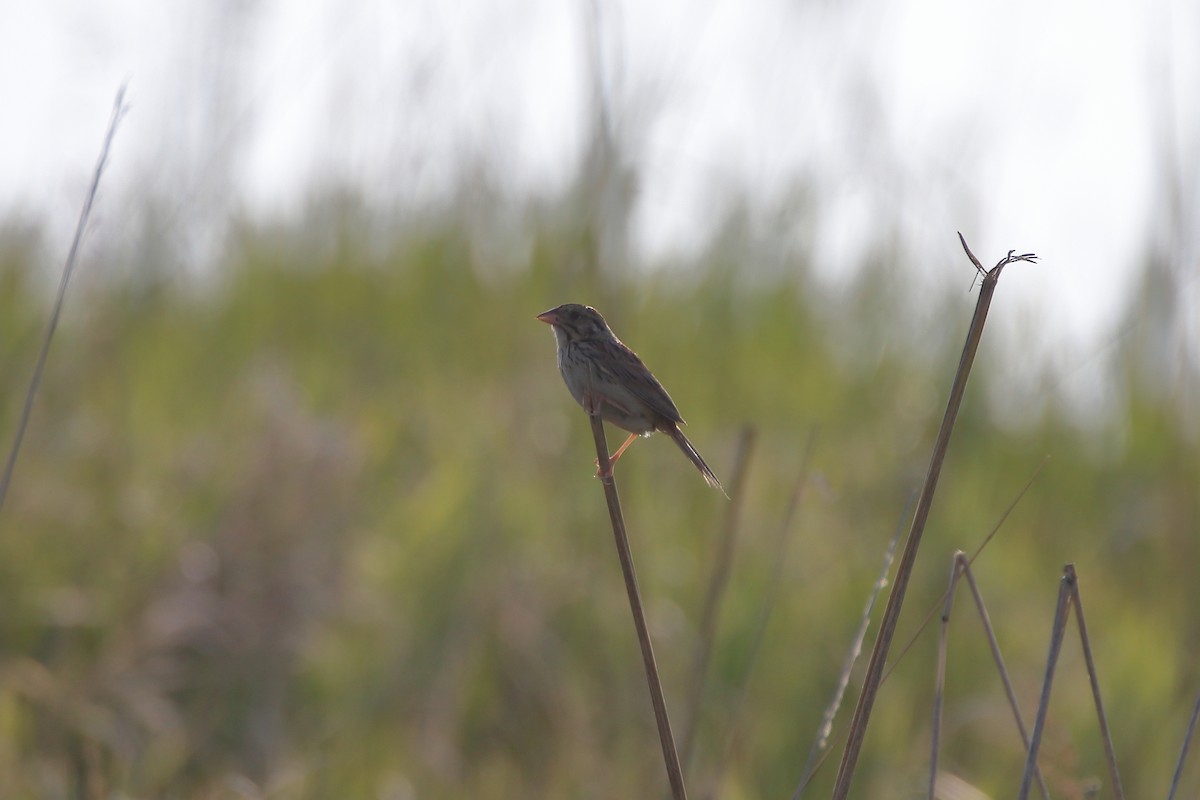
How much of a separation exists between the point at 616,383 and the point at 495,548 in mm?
1829

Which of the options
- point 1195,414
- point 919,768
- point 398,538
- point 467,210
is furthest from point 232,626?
point 1195,414

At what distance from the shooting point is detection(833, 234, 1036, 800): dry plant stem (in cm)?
188

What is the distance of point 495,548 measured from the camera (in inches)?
198

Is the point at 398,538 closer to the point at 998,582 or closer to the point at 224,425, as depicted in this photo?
the point at 224,425

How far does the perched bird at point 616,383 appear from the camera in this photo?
336 cm

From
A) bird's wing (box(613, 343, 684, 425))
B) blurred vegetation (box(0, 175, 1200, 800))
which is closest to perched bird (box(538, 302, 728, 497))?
bird's wing (box(613, 343, 684, 425))

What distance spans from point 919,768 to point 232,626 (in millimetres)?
2574

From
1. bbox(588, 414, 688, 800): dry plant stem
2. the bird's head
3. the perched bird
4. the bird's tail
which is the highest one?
the bird's head

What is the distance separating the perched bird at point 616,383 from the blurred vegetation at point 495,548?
304 mm

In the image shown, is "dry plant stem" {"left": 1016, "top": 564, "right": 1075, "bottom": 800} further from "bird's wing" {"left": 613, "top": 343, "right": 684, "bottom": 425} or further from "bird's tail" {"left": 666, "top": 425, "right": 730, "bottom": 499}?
"bird's wing" {"left": 613, "top": 343, "right": 684, "bottom": 425}

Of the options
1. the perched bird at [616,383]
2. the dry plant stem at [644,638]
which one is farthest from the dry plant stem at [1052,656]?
the perched bird at [616,383]

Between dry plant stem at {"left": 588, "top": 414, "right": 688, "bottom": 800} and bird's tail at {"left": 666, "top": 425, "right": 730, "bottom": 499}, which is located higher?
bird's tail at {"left": 666, "top": 425, "right": 730, "bottom": 499}

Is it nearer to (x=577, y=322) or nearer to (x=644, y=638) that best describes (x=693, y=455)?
(x=577, y=322)

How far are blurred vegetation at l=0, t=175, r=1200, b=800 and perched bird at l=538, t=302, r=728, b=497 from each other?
0.30m
